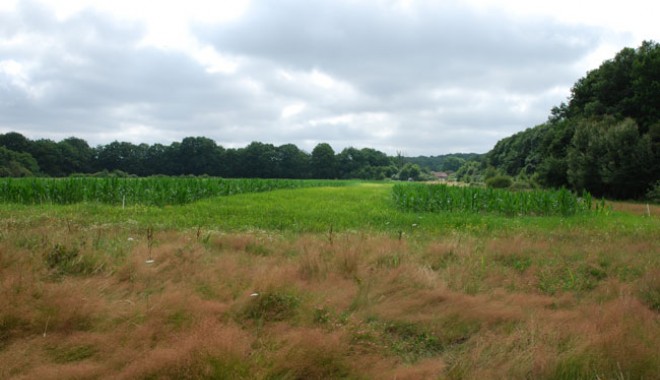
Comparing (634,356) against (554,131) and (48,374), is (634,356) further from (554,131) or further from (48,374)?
(554,131)

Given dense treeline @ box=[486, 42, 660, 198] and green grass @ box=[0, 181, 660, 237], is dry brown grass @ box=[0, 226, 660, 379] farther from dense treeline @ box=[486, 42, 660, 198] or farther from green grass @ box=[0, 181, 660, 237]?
dense treeline @ box=[486, 42, 660, 198]

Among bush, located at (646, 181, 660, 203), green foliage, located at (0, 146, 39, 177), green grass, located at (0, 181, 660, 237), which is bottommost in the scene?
green grass, located at (0, 181, 660, 237)

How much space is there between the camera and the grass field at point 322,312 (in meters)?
3.35

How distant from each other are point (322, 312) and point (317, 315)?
3.3 inches

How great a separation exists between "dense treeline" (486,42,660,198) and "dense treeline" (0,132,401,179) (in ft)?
217

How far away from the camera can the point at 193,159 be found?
91250 mm

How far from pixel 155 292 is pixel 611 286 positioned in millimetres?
6479

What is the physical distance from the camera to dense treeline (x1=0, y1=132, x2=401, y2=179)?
219 ft

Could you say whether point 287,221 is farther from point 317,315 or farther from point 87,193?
point 87,193

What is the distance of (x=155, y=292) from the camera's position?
16.0 feet

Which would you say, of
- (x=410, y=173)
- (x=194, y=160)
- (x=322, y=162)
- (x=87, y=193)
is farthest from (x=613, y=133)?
(x=194, y=160)

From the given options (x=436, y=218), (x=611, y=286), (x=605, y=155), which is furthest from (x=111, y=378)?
(x=605, y=155)

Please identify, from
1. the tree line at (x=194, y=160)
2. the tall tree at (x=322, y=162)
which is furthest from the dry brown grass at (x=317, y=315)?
the tall tree at (x=322, y=162)

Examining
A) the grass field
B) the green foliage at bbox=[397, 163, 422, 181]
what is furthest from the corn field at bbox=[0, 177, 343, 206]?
the green foliage at bbox=[397, 163, 422, 181]
